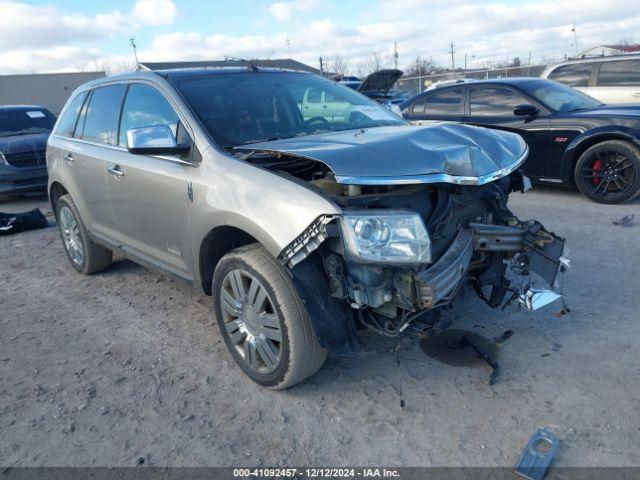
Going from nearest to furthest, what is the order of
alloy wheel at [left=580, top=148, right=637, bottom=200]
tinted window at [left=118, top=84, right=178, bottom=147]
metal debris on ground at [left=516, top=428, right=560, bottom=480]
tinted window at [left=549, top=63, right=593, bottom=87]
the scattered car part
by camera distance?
metal debris on ground at [left=516, top=428, right=560, bottom=480] < tinted window at [left=118, top=84, right=178, bottom=147] < alloy wheel at [left=580, top=148, right=637, bottom=200] < the scattered car part < tinted window at [left=549, top=63, right=593, bottom=87]

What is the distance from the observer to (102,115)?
4.52 m

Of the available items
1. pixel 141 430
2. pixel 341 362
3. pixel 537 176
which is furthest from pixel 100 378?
pixel 537 176

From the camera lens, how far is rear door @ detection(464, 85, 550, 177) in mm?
7109

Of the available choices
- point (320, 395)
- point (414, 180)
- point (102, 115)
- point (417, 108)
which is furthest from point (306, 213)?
point (417, 108)

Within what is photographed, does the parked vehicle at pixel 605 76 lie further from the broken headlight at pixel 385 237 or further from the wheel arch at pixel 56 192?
the broken headlight at pixel 385 237

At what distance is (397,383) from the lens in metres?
3.12

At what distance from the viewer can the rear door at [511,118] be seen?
7109 mm

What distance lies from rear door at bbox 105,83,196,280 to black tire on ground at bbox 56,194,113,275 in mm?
870

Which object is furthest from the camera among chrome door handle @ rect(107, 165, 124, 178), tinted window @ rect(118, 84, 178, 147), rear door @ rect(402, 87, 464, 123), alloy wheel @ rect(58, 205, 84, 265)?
rear door @ rect(402, 87, 464, 123)

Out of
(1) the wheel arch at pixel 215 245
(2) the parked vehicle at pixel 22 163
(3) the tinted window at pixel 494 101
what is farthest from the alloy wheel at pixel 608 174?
(2) the parked vehicle at pixel 22 163

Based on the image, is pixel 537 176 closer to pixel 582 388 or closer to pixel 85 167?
pixel 582 388

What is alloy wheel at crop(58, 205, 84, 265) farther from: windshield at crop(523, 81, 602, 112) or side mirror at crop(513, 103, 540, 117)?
windshield at crop(523, 81, 602, 112)

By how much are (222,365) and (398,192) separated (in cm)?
161

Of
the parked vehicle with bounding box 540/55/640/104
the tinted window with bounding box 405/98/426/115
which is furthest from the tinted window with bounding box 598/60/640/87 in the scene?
the tinted window with bounding box 405/98/426/115
